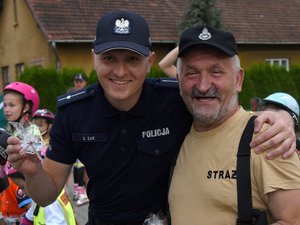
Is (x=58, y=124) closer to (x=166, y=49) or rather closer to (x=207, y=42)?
(x=207, y=42)

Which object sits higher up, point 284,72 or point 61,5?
point 61,5

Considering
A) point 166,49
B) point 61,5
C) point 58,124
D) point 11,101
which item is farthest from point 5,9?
point 58,124

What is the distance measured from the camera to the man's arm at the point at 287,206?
80.0 inches

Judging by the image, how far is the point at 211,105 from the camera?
7.67ft

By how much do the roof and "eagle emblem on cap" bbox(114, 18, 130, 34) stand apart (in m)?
12.8

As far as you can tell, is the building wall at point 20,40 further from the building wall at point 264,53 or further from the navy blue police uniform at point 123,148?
the navy blue police uniform at point 123,148

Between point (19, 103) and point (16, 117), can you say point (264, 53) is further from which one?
point (16, 117)

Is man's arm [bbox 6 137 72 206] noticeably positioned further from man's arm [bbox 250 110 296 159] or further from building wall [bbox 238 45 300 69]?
building wall [bbox 238 45 300 69]

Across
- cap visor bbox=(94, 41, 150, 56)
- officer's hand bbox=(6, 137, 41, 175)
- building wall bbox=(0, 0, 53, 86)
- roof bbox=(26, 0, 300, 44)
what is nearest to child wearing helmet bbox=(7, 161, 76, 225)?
officer's hand bbox=(6, 137, 41, 175)

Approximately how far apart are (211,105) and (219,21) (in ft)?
51.4

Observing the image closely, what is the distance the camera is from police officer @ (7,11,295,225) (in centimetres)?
251

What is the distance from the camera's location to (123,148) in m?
2.57

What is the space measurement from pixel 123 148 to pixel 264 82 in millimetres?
14641

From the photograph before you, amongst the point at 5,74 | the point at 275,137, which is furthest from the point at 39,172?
the point at 5,74
